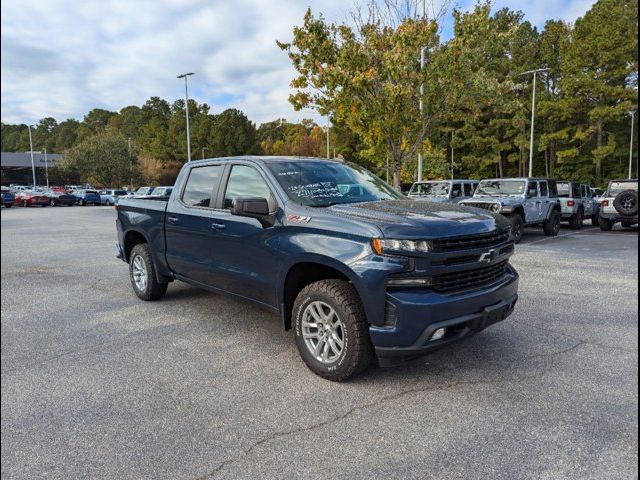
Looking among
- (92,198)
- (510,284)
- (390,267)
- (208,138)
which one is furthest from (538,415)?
(208,138)

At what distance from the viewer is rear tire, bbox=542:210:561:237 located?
14.5 metres

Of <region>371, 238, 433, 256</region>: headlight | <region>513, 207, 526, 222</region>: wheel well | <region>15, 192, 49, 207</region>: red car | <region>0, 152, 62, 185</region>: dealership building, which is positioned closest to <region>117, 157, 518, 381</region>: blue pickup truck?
<region>371, 238, 433, 256</region>: headlight

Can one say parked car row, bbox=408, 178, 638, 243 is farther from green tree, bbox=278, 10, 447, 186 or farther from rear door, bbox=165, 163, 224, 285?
rear door, bbox=165, 163, 224, 285

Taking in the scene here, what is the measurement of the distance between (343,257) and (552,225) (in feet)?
43.1

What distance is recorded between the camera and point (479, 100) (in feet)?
48.8

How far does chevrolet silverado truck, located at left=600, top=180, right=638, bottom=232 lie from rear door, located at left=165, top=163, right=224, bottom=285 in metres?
13.8

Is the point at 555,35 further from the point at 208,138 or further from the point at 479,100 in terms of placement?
the point at 208,138

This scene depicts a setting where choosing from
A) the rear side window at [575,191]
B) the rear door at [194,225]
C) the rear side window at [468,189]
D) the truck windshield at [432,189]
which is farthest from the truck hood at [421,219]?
the rear side window at [575,191]

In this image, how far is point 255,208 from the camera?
13.0 feet

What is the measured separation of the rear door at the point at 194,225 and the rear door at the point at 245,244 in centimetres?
16

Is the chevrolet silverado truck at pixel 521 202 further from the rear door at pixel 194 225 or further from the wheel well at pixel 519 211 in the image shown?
the rear door at pixel 194 225

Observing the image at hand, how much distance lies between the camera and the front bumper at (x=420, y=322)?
127 inches

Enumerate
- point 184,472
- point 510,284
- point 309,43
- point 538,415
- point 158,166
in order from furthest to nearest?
point 158,166 < point 309,43 < point 510,284 < point 538,415 < point 184,472

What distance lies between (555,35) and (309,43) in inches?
1469
